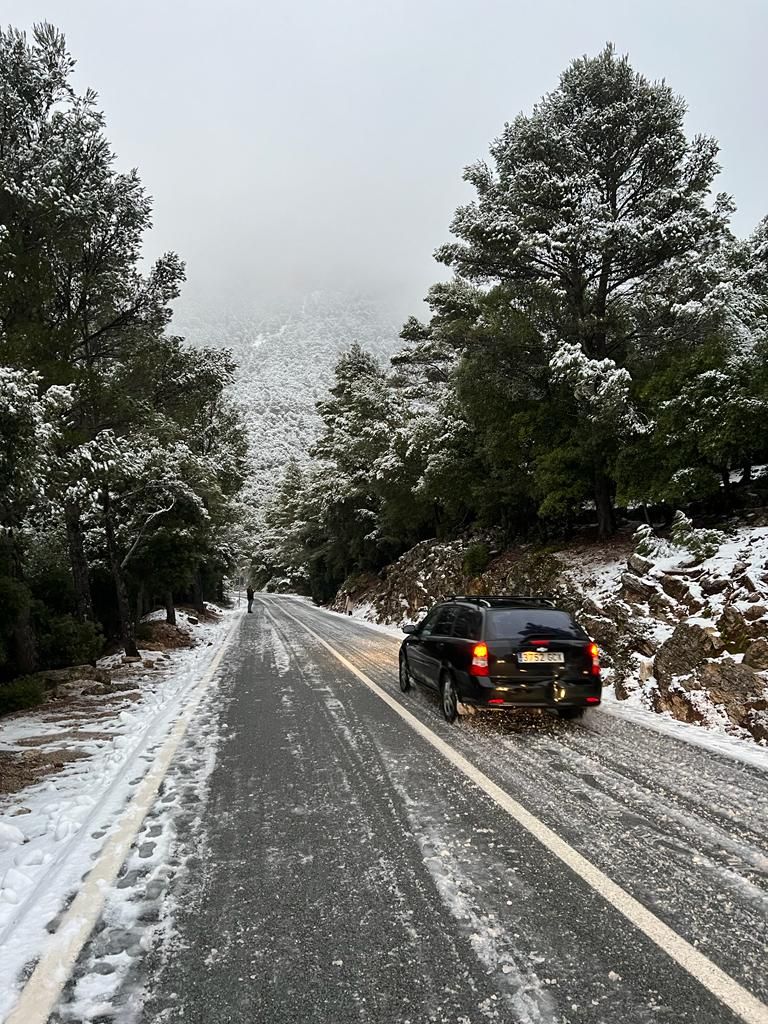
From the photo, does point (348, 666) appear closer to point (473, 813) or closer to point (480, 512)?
point (473, 813)

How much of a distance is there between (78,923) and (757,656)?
7650 mm

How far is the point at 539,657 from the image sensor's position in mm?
6684

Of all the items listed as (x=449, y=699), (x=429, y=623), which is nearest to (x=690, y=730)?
(x=449, y=699)

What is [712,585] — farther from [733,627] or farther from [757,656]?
[757,656]

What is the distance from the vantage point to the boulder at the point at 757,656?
704cm

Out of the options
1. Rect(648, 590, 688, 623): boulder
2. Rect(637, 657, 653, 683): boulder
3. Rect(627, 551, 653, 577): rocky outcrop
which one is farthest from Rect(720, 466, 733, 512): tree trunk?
Rect(637, 657, 653, 683): boulder

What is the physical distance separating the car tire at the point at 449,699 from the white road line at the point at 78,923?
3.58 metres

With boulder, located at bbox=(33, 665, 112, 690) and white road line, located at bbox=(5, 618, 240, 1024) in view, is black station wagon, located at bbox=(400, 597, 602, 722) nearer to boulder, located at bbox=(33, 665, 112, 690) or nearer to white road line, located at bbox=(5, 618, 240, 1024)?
white road line, located at bbox=(5, 618, 240, 1024)

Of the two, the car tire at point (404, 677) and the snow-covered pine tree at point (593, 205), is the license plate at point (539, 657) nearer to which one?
the car tire at point (404, 677)

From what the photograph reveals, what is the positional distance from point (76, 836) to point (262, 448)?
169 m

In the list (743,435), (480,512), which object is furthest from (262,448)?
(743,435)

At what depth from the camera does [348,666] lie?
12305 mm

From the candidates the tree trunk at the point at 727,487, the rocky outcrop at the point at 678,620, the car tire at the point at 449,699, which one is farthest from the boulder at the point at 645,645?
the tree trunk at the point at 727,487

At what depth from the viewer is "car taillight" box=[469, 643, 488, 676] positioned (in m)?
6.64
